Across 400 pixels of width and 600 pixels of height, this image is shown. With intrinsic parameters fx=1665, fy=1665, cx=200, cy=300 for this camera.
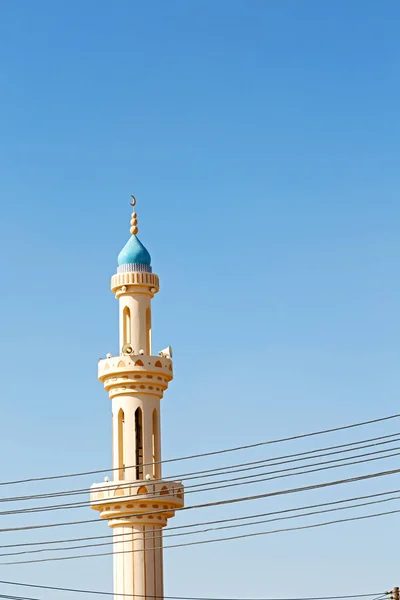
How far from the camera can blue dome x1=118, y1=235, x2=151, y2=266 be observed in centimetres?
6316

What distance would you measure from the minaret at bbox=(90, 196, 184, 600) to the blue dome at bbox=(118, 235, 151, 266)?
0.04 metres

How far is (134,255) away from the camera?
63.3 meters

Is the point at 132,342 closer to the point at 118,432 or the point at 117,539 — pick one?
the point at 118,432

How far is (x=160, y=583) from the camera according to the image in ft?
200

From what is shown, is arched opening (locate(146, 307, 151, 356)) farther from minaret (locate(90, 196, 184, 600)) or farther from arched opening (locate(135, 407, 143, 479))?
arched opening (locate(135, 407, 143, 479))

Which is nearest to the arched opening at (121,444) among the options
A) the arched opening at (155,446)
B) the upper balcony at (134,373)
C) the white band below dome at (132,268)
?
the upper balcony at (134,373)

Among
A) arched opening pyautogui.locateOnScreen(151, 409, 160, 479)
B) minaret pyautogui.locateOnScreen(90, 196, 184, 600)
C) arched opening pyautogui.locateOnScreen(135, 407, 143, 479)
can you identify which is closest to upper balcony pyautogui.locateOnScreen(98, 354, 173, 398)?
minaret pyautogui.locateOnScreen(90, 196, 184, 600)

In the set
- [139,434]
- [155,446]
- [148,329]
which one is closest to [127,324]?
[148,329]

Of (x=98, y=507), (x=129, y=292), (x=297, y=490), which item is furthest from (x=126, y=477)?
(x=297, y=490)

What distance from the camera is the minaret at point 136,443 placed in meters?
60.2

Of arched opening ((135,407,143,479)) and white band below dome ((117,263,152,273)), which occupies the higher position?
white band below dome ((117,263,152,273))

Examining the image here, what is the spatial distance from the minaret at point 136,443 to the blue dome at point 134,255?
38 mm

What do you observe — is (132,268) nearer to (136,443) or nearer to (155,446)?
(136,443)

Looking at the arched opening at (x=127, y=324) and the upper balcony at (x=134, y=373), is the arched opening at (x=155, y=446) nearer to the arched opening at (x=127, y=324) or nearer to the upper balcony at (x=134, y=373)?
the upper balcony at (x=134, y=373)
